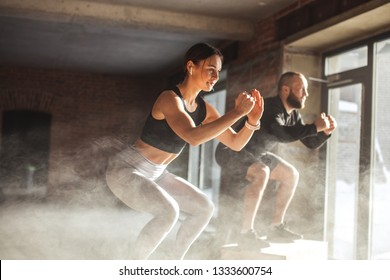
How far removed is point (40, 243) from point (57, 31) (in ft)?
→ 4.09

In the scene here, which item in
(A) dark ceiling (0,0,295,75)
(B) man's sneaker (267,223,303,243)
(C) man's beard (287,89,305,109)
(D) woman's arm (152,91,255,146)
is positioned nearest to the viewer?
(D) woman's arm (152,91,255,146)

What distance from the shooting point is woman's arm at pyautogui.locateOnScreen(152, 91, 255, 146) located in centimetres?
262

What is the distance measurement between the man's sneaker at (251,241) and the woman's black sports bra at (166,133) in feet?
2.30

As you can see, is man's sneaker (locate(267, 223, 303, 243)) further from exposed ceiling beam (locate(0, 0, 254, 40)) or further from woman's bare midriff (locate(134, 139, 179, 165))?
exposed ceiling beam (locate(0, 0, 254, 40))

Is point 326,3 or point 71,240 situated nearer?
point 71,240

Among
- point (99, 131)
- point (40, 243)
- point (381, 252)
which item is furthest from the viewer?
point (381, 252)

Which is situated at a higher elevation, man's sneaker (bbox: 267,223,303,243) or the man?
the man

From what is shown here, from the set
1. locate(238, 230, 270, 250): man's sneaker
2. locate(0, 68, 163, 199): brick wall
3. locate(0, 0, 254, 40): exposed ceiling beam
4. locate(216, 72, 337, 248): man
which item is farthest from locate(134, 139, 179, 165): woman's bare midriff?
locate(0, 0, 254, 40): exposed ceiling beam

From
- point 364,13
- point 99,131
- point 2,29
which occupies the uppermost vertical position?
point 364,13

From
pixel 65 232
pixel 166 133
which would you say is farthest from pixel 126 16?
pixel 65 232

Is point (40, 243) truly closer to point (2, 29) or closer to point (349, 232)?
point (2, 29)

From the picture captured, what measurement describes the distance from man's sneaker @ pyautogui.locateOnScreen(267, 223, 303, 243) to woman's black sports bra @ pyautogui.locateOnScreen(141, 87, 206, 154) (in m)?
0.84

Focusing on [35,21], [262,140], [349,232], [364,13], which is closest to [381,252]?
[349,232]

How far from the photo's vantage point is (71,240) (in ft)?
9.53
